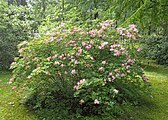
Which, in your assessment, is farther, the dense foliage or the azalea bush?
the dense foliage

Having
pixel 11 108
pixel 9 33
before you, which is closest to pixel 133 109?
pixel 11 108

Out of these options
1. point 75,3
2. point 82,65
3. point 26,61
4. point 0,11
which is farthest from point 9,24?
point 82,65

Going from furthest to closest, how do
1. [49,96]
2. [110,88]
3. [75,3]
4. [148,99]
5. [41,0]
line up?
[41,0] → [75,3] → [148,99] → [49,96] → [110,88]

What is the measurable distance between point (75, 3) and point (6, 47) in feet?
14.5

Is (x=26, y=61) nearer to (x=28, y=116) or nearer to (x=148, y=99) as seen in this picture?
(x=28, y=116)

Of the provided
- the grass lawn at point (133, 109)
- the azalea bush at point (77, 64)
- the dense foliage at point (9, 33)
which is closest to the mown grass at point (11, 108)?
the grass lawn at point (133, 109)

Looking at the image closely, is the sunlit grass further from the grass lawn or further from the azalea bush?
the azalea bush

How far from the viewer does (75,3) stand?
1178 centimetres

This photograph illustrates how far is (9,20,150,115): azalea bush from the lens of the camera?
4.29 metres

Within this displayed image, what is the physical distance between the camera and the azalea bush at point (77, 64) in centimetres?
429

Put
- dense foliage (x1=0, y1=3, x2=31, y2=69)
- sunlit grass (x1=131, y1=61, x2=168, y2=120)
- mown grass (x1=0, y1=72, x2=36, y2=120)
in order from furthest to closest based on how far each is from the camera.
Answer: dense foliage (x1=0, y1=3, x2=31, y2=69), sunlit grass (x1=131, y1=61, x2=168, y2=120), mown grass (x1=0, y1=72, x2=36, y2=120)

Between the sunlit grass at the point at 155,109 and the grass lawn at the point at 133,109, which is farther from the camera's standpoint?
the sunlit grass at the point at 155,109

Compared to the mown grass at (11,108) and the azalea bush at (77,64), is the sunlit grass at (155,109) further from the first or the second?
the mown grass at (11,108)

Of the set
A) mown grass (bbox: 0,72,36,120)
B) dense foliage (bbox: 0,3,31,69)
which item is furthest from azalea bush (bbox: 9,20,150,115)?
dense foliage (bbox: 0,3,31,69)
